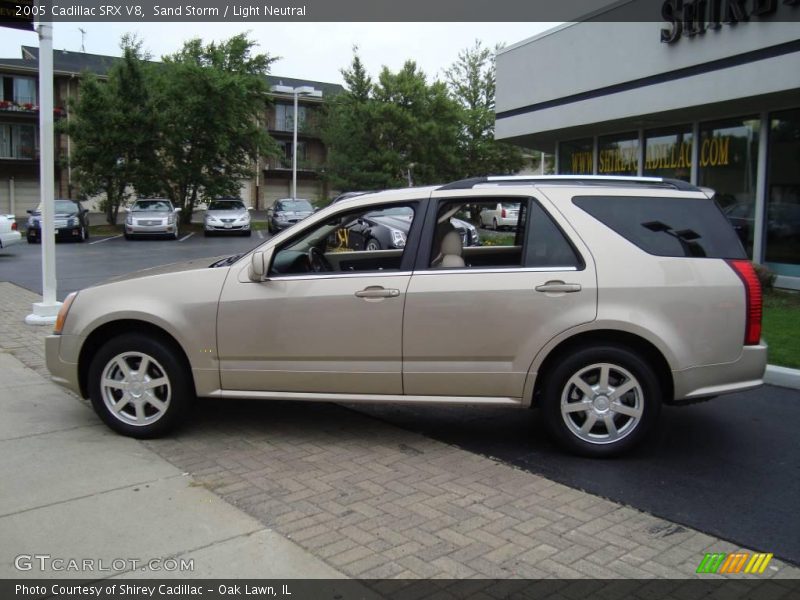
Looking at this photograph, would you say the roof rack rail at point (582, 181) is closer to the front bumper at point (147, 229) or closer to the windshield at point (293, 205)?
the front bumper at point (147, 229)

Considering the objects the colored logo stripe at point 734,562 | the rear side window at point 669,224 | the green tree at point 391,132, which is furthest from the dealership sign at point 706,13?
the green tree at point 391,132

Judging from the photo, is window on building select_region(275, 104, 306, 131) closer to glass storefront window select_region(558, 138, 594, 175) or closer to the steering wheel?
glass storefront window select_region(558, 138, 594, 175)

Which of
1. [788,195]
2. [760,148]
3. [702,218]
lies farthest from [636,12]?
[702,218]

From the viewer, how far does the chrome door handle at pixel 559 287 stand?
4.86 m

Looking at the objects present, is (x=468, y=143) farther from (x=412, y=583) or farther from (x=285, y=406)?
(x=412, y=583)

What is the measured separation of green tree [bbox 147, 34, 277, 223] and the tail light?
3066 centimetres

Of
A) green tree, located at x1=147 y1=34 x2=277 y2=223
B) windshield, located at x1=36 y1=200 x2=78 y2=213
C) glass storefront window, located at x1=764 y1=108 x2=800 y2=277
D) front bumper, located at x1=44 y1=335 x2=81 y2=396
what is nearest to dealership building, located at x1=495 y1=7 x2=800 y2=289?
glass storefront window, located at x1=764 y1=108 x2=800 y2=277

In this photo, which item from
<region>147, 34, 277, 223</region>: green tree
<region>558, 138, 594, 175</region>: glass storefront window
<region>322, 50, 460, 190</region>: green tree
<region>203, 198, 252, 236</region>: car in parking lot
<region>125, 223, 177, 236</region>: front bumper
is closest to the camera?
<region>558, 138, 594, 175</region>: glass storefront window

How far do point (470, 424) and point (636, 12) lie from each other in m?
10.9

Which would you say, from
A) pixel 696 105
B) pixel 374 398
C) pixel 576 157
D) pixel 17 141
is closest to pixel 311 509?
pixel 374 398

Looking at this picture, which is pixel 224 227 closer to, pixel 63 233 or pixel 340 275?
pixel 63 233

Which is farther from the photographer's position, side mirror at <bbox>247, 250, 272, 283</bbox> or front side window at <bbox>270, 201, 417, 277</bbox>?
front side window at <bbox>270, 201, 417, 277</bbox>

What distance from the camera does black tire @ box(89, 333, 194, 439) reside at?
5215 mm

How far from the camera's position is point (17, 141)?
46.3 meters
